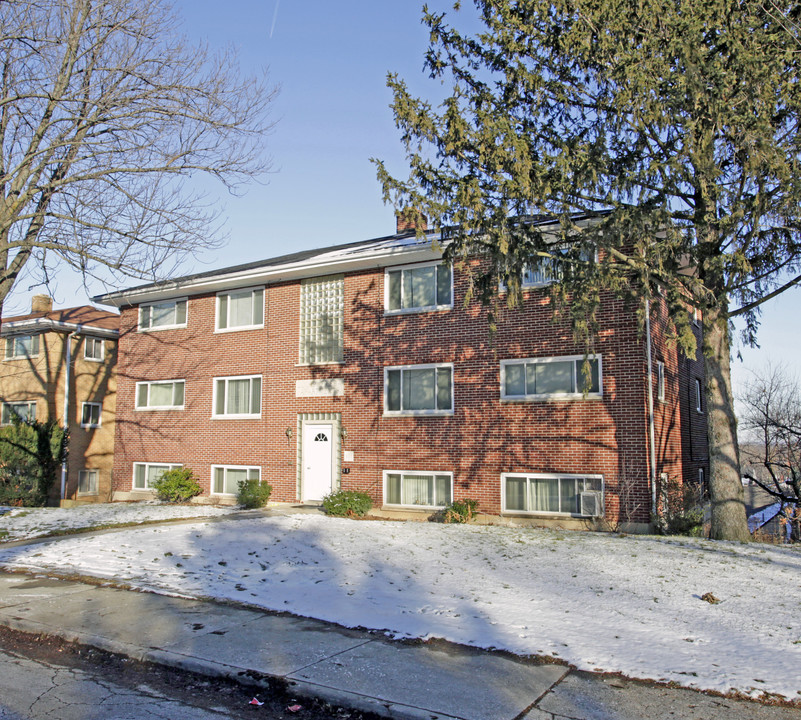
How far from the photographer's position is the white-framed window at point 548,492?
16406 mm

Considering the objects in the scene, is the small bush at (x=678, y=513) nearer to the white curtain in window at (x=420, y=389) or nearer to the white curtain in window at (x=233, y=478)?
the white curtain in window at (x=420, y=389)

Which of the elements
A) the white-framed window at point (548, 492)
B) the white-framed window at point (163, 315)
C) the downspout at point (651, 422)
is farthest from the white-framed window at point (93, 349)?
the downspout at point (651, 422)

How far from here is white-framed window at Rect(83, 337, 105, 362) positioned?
2891 centimetres

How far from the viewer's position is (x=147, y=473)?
24.2 meters

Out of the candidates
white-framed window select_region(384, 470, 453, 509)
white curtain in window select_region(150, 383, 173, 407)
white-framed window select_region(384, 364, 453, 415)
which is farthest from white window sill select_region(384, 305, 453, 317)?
white curtain in window select_region(150, 383, 173, 407)

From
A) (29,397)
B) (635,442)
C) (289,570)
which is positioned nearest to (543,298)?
(635,442)

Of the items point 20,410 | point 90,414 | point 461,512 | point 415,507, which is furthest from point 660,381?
point 20,410

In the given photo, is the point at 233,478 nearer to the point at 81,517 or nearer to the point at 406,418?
the point at 81,517

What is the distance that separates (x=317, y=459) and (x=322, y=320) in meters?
4.06

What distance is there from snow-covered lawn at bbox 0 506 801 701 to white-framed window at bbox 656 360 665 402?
4460 millimetres

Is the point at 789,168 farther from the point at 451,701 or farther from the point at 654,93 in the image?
A: the point at 451,701

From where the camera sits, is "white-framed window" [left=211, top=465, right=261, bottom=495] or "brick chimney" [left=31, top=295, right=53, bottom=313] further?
"brick chimney" [left=31, top=295, right=53, bottom=313]

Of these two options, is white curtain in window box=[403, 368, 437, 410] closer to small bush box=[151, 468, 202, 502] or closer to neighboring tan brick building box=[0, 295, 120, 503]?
small bush box=[151, 468, 202, 502]

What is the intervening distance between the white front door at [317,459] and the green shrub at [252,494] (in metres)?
1.13
